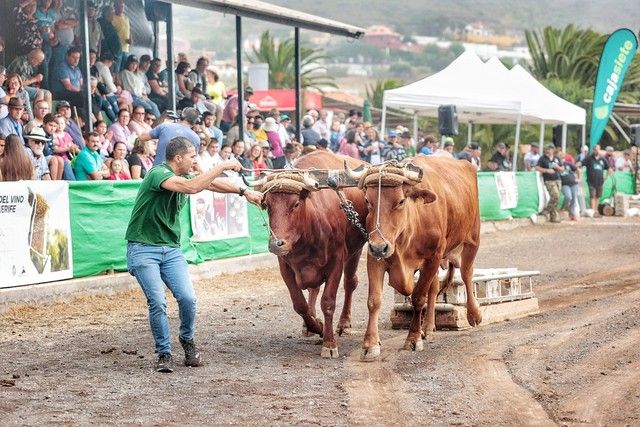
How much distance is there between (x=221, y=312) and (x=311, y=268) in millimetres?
2954

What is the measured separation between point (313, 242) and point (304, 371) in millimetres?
1602

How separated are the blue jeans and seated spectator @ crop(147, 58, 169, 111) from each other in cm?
1046

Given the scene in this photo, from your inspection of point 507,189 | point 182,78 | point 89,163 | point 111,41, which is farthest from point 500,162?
point 89,163

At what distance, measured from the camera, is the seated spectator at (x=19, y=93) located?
15953 millimetres

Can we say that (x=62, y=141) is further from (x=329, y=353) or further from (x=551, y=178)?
(x=551, y=178)

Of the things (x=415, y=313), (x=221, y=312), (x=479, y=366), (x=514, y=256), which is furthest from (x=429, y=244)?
(x=514, y=256)

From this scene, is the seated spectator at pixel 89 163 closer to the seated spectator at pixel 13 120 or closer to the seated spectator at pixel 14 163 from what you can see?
the seated spectator at pixel 13 120

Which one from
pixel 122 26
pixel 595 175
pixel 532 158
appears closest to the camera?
pixel 122 26

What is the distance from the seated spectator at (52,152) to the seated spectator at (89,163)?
239 millimetres

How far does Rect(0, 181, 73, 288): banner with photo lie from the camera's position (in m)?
13.1

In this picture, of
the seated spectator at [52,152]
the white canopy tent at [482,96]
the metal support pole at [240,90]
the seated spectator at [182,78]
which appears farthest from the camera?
the white canopy tent at [482,96]

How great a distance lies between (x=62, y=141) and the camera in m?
15.8

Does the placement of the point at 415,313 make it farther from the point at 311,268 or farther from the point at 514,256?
the point at 514,256

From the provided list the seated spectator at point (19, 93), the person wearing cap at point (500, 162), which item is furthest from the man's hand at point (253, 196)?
the person wearing cap at point (500, 162)
